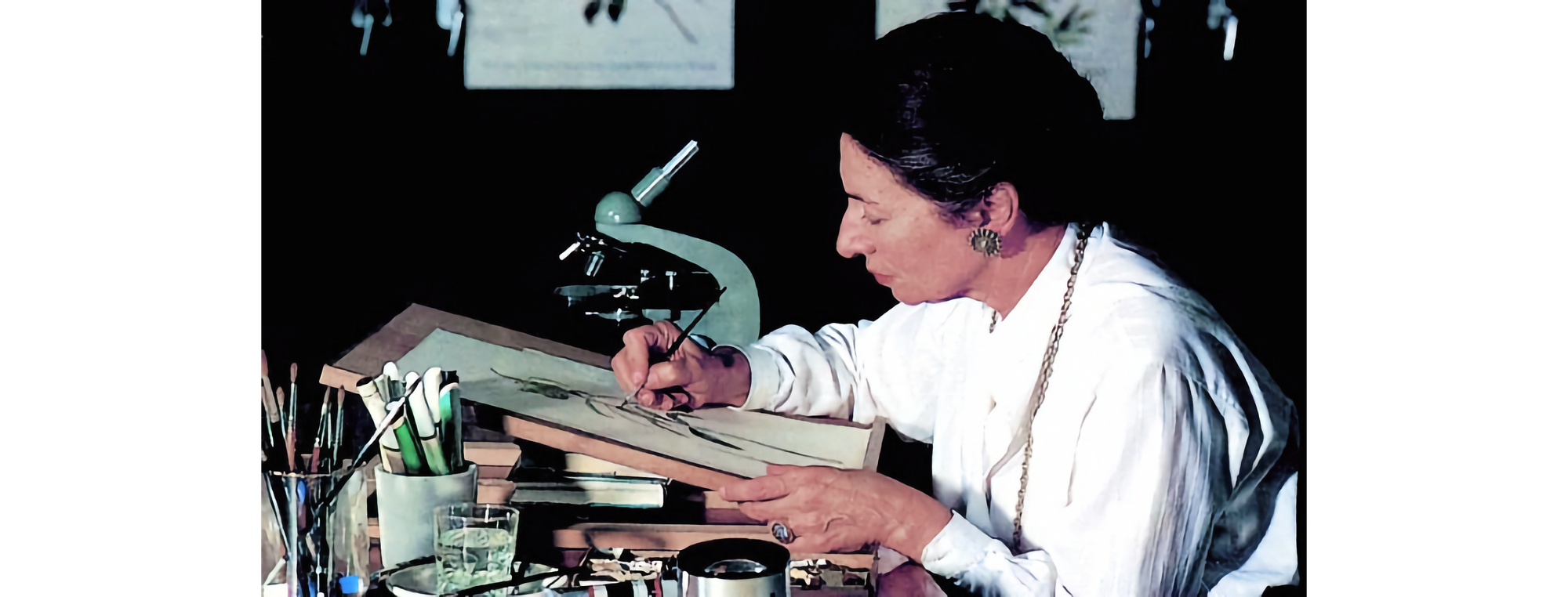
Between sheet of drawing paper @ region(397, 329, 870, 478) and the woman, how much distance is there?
0.16 feet

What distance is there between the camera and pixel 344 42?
163cm

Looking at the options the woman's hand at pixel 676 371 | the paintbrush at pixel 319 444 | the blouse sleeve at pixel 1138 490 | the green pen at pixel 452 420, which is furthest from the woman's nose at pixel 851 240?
the paintbrush at pixel 319 444

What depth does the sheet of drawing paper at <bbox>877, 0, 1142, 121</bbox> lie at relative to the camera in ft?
5.13

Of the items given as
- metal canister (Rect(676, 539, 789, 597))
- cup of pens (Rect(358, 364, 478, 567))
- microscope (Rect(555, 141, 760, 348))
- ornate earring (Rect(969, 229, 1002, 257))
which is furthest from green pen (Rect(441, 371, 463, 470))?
ornate earring (Rect(969, 229, 1002, 257))

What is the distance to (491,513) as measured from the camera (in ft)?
4.53

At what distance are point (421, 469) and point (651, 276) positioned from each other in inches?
16.6

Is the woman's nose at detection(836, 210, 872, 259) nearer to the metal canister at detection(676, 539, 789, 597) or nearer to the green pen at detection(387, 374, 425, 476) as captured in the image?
the metal canister at detection(676, 539, 789, 597)

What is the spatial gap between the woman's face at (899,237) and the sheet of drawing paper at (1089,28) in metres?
0.23

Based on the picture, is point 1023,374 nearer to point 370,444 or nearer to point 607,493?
point 607,493

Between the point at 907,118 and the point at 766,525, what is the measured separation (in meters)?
0.59

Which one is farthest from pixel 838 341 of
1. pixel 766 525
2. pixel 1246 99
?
pixel 1246 99

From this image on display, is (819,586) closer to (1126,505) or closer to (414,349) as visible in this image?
(1126,505)

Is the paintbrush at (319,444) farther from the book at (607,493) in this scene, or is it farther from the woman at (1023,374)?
the woman at (1023,374)

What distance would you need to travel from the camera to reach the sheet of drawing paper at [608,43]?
159 cm
